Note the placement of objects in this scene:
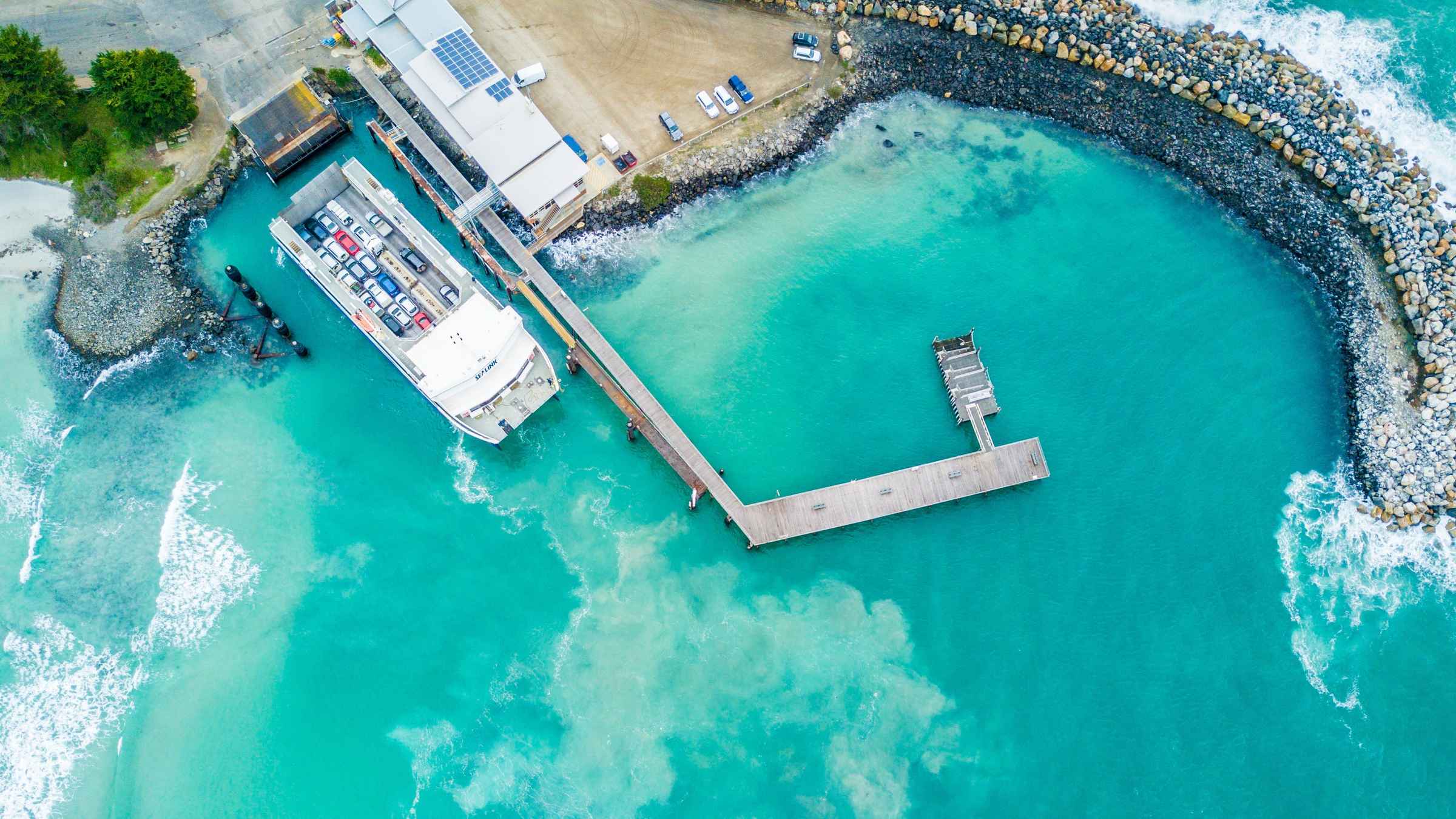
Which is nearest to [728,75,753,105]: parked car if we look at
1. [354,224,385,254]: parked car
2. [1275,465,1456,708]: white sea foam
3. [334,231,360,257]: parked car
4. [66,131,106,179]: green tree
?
[354,224,385,254]: parked car

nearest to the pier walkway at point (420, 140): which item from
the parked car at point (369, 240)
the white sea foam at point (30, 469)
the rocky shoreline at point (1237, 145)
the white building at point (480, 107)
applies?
the white building at point (480, 107)

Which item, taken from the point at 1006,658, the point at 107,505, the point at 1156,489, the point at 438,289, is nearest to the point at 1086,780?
the point at 1006,658

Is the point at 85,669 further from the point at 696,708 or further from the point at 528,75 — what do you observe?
the point at 528,75

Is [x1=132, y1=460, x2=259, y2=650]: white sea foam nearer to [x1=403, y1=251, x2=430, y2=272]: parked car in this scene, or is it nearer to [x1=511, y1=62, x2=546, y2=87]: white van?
[x1=403, y1=251, x2=430, y2=272]: parked car

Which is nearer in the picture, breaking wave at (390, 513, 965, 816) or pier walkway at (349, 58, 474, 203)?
breaking wave at (390, 513, 965, 816)

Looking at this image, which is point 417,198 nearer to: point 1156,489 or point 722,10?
point 722,10

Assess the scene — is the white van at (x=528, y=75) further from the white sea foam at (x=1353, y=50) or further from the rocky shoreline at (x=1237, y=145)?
the white sea foam at (x=1353, y=50)
